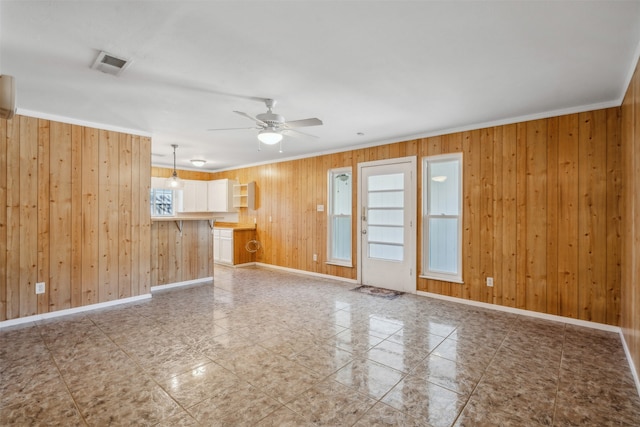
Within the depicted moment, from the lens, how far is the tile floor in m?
1.99

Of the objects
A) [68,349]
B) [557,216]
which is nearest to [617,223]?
[557,216]

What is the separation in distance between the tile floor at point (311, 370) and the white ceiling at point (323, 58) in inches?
97.7

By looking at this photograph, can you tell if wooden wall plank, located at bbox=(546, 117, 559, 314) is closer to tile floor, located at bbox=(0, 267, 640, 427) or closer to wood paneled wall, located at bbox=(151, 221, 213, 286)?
tile floor, located at bbox=(0, 267, 640, 427)

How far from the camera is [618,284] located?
10.8ft

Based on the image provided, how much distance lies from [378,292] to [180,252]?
11.2 feet

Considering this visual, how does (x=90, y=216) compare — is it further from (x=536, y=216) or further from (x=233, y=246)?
(x=536, y=216)

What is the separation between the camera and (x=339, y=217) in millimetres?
5914

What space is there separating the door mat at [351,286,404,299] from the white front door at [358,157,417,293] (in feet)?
0.44

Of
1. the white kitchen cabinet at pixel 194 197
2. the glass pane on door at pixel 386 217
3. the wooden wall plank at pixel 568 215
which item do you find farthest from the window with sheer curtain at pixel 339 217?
the white kitchen cabinet at pixel 194 197

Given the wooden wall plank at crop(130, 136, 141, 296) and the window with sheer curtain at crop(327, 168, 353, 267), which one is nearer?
the wooden wall plank at crop(130, 136, 141, 296)

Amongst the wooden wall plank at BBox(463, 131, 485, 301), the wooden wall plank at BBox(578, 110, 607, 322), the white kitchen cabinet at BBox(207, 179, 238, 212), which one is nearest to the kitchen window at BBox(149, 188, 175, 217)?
the white kitchen cabinet at BBox(207, 179, 238, 212)

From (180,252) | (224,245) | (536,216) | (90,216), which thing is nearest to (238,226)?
(224,245)

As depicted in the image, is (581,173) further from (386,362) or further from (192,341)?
(192,341)

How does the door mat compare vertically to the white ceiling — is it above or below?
below
